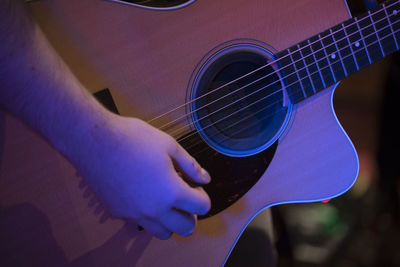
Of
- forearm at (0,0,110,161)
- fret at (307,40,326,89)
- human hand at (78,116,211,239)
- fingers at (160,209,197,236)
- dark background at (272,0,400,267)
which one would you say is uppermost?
forearm at (0,0,110,161)

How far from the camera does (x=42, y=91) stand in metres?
0.55

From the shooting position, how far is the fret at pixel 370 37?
70cm

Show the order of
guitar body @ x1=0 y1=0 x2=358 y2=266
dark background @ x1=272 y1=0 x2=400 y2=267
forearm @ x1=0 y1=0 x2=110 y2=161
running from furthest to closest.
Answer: dark background @ x1=272 y1=0 x2=400 y2=267 < guitar body @ x1=0 y1=0 x2=358 y2=266 < forearm @ x1=0 y1=0 x2=110 y2=161

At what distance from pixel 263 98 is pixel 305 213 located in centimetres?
98

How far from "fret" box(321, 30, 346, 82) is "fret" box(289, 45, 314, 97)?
0.07 meters

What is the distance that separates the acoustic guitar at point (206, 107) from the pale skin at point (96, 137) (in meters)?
0.10

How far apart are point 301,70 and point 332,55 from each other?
0.09 meters

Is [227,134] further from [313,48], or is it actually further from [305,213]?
[305,213]

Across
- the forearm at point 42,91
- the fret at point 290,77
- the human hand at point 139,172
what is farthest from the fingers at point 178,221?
the fret at point 290,77

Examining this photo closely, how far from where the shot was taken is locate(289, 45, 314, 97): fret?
0.71 meters

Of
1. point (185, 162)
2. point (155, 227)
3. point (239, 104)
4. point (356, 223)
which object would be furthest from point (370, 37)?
point (356, 223)

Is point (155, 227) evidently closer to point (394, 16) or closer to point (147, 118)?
point (147, 118)

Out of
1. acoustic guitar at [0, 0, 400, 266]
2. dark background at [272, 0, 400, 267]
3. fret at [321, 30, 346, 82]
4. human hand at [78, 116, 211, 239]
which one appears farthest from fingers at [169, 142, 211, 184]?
dark background at [272, 0, 400, 267]

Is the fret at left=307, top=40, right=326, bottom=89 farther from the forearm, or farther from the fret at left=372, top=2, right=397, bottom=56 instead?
the forearm
